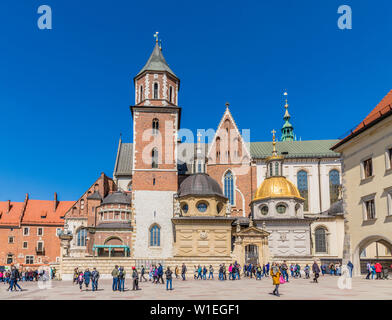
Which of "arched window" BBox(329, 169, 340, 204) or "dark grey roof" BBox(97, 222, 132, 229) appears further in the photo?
"arched window" BBox(329, 169, 340, 204)

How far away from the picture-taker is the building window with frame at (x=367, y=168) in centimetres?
2986

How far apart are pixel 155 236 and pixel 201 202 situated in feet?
20.2

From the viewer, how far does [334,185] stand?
5706 centimetres

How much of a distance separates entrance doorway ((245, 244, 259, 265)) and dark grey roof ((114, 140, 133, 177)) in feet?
80.8

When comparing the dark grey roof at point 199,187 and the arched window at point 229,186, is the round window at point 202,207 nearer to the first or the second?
the dark grey roof at point 199,187

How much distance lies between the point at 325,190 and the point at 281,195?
12.9 m

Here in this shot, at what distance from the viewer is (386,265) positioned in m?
33.2

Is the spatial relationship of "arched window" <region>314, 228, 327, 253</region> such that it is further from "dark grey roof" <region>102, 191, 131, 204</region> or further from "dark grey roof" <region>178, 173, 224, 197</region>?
"dark grey roof" <region>102, 191, 131, 204</region>

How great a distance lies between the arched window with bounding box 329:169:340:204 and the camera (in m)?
56.6

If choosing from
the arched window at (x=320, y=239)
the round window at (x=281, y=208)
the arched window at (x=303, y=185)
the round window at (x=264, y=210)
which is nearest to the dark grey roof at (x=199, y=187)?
the round window at (x=264, y=210)

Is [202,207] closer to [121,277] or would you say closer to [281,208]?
[281,208]

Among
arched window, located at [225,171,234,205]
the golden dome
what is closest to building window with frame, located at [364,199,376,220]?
the golden dome
